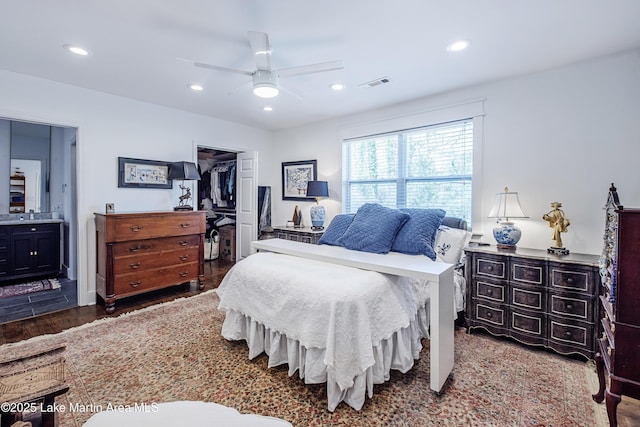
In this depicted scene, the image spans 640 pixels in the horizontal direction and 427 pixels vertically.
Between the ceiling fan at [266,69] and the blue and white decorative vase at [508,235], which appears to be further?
the blue and white decorative vase at [508,235]

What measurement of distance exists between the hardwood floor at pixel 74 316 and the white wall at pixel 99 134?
292mm

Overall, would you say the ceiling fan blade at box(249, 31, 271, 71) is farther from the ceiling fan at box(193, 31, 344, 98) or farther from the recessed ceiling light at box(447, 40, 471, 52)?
the recessed ceiling light at box(447, 40, 471, 52)

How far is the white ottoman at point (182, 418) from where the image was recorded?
80 cm

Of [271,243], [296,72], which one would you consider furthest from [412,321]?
[296,72]

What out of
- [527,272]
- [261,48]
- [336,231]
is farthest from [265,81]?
[527,272]

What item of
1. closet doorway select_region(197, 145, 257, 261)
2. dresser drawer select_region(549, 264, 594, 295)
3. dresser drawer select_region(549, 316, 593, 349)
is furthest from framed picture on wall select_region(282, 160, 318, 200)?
dresser drawer select_region(549, 316, 593, 349)

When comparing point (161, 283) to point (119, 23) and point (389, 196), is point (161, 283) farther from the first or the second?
point (389, 196)

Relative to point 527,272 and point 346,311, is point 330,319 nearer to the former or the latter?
point 346,311

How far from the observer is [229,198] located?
245 inches

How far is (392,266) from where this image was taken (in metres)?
1.94

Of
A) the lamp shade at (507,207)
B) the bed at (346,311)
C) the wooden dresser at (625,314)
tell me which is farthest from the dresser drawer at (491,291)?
the wooden dresser at (625,314)

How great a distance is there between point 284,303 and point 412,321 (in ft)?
3.17

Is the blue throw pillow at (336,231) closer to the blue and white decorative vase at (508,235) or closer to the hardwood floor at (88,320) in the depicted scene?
the blue and white decorative vase at (508,235)

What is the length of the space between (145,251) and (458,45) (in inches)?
154
